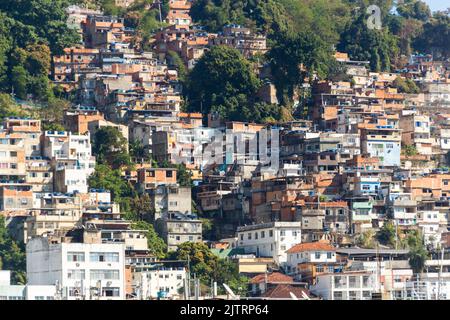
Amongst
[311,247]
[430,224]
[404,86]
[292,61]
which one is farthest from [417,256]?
[404,86]

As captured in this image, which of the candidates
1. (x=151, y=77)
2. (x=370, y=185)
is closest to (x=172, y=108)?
(x=151, y=77)

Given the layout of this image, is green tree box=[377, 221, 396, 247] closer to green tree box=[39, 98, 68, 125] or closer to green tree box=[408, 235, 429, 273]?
green tree box=[408, 235, 429, 273]

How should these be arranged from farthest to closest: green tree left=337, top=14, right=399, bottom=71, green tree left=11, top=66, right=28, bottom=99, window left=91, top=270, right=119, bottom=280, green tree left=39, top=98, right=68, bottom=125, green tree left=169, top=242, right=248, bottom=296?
green tree left=337, top=14, right=399, bottom=71 < green tree left=11, top=66, right=28, bottom=99 < green tree left=39, top=98, right=68, bottom=125 < green tree left=169, top=242, right=248, bottom=296 < window left=91, top=270, right=119, bottom=280

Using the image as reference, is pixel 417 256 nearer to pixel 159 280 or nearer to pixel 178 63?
pixel 159 280

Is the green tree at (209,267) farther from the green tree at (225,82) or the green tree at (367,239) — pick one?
the green tree at (225,82)

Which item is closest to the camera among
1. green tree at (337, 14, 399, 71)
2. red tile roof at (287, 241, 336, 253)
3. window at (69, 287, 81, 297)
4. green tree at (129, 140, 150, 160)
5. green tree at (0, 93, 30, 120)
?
window at (69, 287, 81, 297)

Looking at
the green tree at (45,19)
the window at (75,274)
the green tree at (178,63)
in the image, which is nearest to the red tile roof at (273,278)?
the window at (75,274)

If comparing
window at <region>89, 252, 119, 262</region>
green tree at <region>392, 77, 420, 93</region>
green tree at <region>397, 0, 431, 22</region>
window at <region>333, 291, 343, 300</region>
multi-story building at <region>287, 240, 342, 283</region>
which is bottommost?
window at <region>333, 291, 343, 300</region>

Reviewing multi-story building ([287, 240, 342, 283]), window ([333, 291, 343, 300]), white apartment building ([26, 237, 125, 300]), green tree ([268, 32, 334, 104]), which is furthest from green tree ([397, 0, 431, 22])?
white apartment building ([26, 237, 125, 300])
